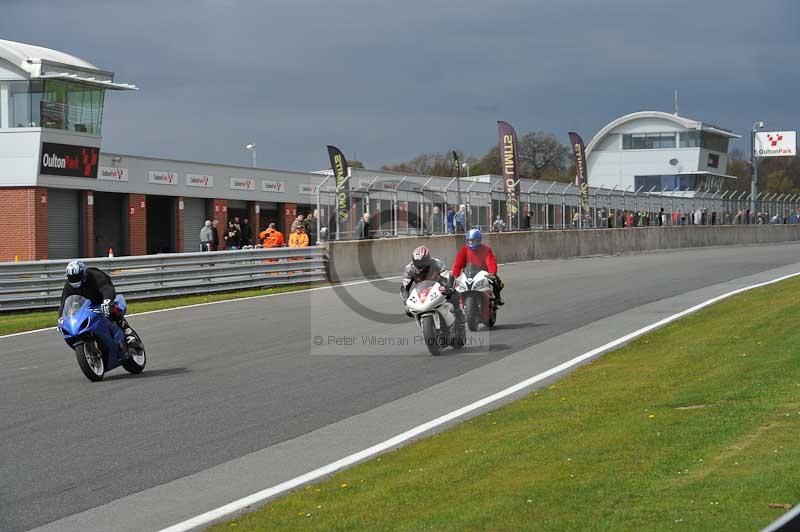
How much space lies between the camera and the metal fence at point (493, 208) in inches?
1241

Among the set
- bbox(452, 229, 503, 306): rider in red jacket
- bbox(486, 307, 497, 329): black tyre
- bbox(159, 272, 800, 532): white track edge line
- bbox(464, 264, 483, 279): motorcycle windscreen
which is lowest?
bbox(159, 272, 800, 532): white track edge line

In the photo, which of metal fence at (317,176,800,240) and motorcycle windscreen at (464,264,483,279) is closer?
motorcycle windscreen at (464,264,483,279)

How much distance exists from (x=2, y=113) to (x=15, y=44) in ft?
10.1

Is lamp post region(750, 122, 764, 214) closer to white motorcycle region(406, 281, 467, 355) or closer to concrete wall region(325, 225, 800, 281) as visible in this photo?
concrete wall region(325, 225, 800, 281)

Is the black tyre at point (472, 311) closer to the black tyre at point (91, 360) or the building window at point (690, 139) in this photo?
the black tyre at point (91, 360)

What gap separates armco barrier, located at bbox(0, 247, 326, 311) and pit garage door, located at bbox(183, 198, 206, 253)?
23749 millimetres

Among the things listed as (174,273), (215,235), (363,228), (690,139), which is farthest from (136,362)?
(690,139)

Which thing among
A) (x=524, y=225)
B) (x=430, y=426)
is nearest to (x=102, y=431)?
(x=430, y=426)

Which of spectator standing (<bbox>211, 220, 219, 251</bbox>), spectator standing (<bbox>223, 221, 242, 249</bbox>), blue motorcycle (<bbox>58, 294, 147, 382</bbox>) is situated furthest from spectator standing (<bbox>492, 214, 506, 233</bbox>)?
blue motorcycle (<bbox>58, 294, 147, 382</bbox>)

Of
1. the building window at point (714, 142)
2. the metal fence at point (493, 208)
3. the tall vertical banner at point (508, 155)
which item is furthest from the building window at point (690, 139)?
the tall vertical banner at point (508, 155)

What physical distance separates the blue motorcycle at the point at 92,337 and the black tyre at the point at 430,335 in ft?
12.2

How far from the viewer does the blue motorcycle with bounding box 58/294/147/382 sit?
12.6 m

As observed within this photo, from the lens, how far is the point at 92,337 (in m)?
12.8

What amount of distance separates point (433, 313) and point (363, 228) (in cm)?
1653
